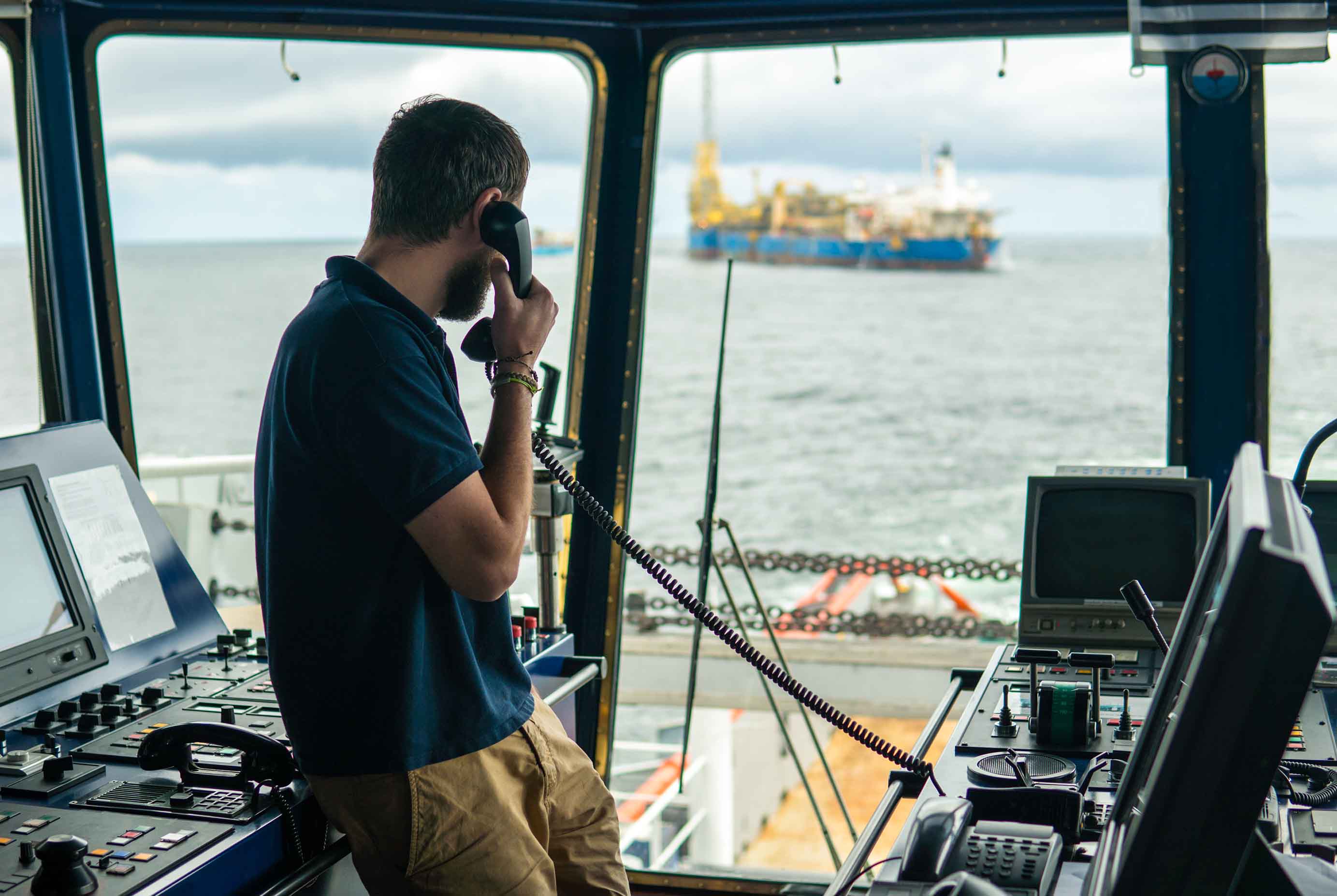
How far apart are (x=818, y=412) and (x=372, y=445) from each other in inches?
765

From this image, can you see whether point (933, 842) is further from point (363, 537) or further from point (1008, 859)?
point (363, 537)

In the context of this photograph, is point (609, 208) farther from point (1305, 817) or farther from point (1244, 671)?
point (1244, 671)

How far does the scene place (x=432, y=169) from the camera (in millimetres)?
1642

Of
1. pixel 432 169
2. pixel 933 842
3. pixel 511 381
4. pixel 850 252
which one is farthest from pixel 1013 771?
pixel 850 252

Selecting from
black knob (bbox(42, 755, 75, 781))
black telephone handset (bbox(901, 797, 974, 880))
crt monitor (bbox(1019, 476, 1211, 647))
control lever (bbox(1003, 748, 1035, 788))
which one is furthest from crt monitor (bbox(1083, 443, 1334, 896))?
crt monitor (bbox(1019, 476, 1211, 647))

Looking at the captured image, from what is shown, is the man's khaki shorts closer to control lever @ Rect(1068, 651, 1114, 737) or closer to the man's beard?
the man's beard

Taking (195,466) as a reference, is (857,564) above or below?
below

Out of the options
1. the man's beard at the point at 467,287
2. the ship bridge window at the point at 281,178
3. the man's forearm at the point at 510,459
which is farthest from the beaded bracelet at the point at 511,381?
the ship bridge window at the point at 281,178

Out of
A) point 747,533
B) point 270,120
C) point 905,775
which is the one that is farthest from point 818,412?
point 905,775

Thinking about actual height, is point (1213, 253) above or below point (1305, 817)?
above

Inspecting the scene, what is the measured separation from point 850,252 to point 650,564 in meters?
2.48

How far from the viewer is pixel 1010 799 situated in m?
1.50

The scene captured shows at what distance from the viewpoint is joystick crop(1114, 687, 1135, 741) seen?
1.85 metres

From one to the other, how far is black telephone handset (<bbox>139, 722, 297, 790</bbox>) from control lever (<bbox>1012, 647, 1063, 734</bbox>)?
42.3 inches
